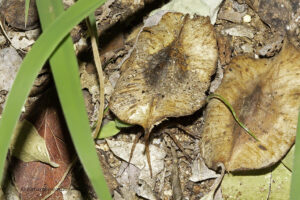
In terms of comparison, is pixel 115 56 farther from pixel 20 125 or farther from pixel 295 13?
pixel 295 13

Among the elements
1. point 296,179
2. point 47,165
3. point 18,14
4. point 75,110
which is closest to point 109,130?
point 47,165

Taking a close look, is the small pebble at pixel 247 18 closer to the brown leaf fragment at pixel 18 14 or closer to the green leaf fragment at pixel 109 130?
the green leaf fragment at pixel 109 130

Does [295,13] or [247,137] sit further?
[295,13]

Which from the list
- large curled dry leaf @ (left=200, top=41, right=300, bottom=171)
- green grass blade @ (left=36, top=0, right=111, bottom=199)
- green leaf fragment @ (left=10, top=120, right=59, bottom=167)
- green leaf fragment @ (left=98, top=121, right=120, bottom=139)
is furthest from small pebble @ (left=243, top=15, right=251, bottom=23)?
green leaf fragment @ (left=10, top=120, right=59, bottom=167)

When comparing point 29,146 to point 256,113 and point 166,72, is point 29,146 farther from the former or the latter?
point 256,113

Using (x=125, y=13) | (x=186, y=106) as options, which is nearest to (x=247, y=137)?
(x=186, y=106)
